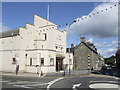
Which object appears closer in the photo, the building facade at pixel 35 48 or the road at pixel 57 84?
the road at pixel 57 84

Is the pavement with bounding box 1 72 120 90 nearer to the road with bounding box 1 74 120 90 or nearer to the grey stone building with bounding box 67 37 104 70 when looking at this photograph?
the road with bounding box 1 74 120 90

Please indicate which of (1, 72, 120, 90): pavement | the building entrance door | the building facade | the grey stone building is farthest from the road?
the grey stone building

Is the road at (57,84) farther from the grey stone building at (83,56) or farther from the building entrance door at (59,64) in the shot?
the grey stone building at (83,56)

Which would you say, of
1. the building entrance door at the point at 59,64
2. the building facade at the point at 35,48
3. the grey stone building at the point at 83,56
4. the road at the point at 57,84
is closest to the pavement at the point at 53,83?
the road at the point at 57,84

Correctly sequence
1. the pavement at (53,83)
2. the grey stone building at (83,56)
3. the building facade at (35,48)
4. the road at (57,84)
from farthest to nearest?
the grey stone building at (83,56)
the building facade at (35,48)
the pavement at (53,83)
the road at (57,84)

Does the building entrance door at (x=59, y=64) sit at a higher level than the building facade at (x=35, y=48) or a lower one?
lower

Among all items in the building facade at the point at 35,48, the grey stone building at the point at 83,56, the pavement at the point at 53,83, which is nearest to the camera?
the pavement at the point at 53,83

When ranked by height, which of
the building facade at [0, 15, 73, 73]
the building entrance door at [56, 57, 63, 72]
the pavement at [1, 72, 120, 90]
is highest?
the building facade at [0, 15, 73, 73]

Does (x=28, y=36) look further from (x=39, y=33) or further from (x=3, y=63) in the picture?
(x=3, y=63)

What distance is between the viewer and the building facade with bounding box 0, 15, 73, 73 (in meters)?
26.5

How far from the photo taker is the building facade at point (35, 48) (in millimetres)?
26547

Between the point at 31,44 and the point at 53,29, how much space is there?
5294 mm

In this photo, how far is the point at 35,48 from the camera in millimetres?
29844

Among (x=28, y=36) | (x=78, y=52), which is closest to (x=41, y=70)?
(x=28, y=36)
